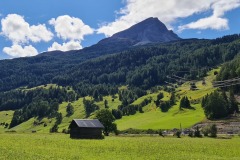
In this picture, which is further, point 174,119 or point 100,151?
point 174,119

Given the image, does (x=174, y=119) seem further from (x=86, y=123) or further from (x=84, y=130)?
(x=84, y=130)

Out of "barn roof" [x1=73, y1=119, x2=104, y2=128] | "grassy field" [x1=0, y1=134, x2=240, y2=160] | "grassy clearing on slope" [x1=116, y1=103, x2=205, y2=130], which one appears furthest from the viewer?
"grassy clearing on slope" [x1=116, y1=103, x2=205, y2=130]

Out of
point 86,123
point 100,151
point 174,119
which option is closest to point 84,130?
point 86,123

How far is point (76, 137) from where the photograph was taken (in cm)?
8462

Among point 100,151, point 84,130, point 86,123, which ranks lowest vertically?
point 100,151

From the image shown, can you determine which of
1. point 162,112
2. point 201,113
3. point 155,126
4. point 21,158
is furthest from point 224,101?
point 21,158

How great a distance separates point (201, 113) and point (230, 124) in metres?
38.3

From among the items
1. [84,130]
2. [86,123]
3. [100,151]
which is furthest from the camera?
[86,123]

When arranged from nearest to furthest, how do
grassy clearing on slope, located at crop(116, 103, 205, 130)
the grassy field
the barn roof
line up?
the grassy field < the barn roof < grassy clearing on slope, located at crop(116, 103, 205, 130)

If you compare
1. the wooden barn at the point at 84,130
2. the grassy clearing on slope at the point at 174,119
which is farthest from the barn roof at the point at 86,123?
the grassy clearing on slope at the point at 174,119

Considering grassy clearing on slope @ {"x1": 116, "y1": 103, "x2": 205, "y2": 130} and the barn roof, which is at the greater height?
the barn roof

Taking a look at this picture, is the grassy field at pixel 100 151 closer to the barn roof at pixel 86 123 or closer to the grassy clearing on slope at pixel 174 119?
the barn roof at pixel 86 123

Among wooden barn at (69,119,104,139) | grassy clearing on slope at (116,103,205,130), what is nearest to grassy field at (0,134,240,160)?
wooden barn at (69,119,104,139)

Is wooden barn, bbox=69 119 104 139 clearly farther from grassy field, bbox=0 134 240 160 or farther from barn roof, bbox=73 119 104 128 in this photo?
grassy field, bbox=0 134 240 160
